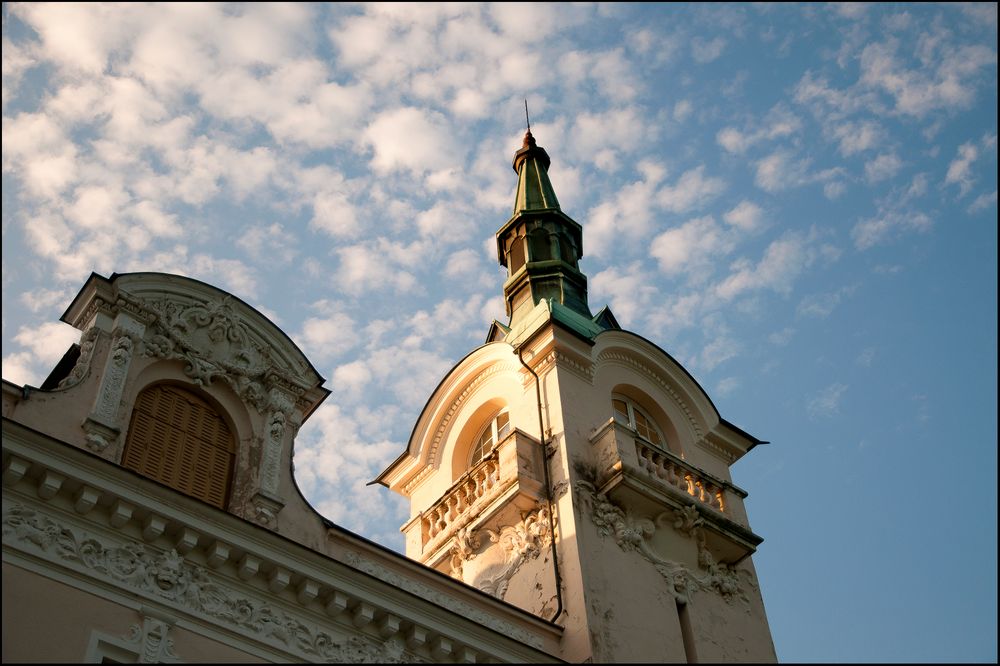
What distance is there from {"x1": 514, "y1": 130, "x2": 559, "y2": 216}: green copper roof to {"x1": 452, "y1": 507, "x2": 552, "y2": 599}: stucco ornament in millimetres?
11884

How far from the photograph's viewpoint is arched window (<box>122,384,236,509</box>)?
16609 millimetres

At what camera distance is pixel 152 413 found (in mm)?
17125

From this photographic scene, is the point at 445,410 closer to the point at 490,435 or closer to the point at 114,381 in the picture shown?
the point at 490,435

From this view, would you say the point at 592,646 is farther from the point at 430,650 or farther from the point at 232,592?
the point at 232,592

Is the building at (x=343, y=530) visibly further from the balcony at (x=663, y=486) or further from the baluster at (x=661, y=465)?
the baluster at (x=661, y=465)

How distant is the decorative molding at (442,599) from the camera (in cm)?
1719

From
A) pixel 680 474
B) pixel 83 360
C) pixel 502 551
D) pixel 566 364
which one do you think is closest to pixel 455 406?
pixel 566 364

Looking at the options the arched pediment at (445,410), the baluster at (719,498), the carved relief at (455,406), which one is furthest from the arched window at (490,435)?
the baluster at (719,498)

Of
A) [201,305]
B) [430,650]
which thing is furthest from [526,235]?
[430,650]

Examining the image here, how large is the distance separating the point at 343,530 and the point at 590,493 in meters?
5.36

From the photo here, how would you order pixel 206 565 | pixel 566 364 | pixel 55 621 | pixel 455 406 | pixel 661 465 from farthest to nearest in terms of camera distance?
1. pixel 455 406
2. pixel 566 364
3. pixel 661 465
4. pixel 206 565
5. pixel 55 621

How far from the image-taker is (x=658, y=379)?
82.4 ft

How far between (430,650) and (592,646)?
308 centimetres

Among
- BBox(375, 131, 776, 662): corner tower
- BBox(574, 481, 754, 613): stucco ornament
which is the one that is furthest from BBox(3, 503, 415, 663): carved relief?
BBox(574, 481, 754, 613): stucco ornament
